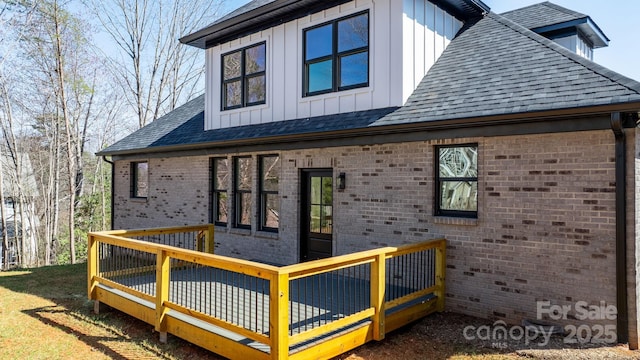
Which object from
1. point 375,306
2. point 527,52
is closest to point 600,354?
point 375,306

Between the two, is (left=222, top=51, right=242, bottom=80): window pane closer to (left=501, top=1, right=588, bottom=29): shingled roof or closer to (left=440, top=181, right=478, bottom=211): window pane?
(left=440, top=181, right=478, bottom=211): window pane

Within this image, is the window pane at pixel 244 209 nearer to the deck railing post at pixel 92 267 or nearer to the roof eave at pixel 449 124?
the roof eave at pixel 449 124

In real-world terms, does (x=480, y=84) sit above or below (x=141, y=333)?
above

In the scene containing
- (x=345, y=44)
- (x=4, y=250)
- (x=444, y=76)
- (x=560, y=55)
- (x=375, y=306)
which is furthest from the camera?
(x=4, y=250)

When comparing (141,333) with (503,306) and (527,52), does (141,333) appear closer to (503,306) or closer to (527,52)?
(503,306)

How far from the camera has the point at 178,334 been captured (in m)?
5.30

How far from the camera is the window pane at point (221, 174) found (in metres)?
10.3

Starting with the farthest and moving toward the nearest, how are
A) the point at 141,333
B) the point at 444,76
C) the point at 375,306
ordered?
the point at 444,76, the point at 141,333, the point at 375,306

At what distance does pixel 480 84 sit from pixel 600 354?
161 inches

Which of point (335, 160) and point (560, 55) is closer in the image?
point (560, 55)

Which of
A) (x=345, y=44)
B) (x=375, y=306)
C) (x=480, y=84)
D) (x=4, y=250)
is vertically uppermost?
(x=345, y=44)

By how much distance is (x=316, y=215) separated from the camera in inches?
332

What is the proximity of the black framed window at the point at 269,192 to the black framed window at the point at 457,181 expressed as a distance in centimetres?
372

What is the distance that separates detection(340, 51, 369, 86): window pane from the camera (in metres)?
7.84
